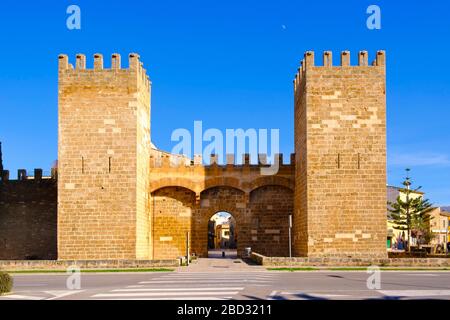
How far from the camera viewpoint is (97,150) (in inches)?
1073

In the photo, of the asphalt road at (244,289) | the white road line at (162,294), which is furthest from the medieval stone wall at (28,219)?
the white road line at (162,294)

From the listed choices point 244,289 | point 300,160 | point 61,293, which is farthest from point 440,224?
point 61,293

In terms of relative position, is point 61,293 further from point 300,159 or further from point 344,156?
point 300,159

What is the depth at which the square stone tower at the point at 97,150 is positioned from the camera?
27.0 metres

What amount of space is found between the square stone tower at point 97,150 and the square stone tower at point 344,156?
8.06 meters

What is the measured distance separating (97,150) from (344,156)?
11347 millimetres

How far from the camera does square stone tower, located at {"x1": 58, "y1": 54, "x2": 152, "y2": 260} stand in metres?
27.0

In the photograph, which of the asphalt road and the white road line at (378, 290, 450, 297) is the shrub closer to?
the asphalt road

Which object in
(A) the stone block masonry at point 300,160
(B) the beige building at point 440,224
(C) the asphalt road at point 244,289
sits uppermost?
(A) the stone block masonry at point 300,160

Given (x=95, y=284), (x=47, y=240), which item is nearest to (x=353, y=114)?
(x=95, y=284)

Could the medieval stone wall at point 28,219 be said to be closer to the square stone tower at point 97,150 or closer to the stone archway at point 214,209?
the square stone tower at point 97,150

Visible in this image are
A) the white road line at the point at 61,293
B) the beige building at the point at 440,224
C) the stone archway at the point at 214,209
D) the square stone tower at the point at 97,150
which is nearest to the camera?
the white road line at the point at 61,293

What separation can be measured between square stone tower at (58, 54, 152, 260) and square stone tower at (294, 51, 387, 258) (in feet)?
26.5
